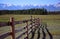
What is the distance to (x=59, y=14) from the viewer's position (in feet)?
386

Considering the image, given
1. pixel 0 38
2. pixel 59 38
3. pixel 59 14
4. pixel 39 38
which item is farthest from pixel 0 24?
pixel 59 14

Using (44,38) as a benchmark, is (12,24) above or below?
above

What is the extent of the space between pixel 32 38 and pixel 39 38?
1.38 feet

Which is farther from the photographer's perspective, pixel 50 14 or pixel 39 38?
pixel 50 14

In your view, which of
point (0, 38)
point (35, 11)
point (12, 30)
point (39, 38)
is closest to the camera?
point (0, 38)

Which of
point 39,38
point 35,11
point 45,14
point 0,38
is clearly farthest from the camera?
point 45,14

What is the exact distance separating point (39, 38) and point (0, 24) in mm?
6954

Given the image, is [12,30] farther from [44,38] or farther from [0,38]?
[44,38]

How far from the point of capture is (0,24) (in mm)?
5762

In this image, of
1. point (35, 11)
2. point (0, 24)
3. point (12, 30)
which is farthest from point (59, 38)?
point (35, 11)

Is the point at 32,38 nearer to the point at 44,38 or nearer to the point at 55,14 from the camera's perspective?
the point at 44,38

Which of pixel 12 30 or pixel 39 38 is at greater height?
pixel 12 30

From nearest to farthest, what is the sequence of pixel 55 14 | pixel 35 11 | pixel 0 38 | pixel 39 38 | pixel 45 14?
1. pixel 0 38
2. pixel 39 38
3. pixel 35 11
4. pixel 45 14
5. pixel 55 14

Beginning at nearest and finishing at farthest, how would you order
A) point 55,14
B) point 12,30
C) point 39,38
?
point 12,30 → point 39,38 → point 55,14
